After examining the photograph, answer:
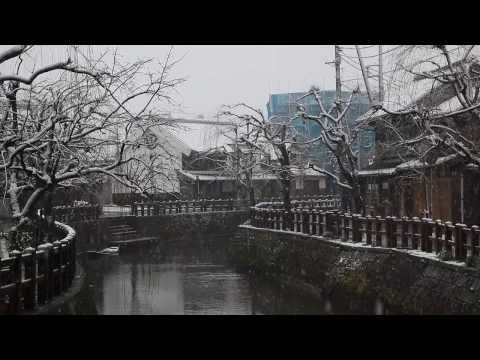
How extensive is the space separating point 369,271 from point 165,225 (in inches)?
393

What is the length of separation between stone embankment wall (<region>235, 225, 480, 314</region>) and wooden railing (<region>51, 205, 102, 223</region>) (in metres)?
4.47

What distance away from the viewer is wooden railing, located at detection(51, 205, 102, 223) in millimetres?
12602

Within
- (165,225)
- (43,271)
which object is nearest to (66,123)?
(43,271)

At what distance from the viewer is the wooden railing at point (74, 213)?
12.6 metres

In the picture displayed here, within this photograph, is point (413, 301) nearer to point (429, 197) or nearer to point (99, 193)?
point (429, 197)

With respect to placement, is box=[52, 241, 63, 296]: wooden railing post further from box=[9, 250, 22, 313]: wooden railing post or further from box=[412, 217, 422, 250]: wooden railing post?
box=[412, 217, 422, 250]: wooden railing post

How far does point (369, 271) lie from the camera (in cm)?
1033

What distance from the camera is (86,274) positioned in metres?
10.7

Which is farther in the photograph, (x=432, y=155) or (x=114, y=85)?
(x=432, y=155)

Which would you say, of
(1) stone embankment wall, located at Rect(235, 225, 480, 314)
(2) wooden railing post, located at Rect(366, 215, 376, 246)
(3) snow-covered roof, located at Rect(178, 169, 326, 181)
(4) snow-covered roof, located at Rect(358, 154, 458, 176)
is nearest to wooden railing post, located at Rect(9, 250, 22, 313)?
(1) stone embankment wall, located at Rect(235, 225, 480, 314)

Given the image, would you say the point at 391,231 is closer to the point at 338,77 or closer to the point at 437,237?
the point at 437,237
